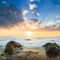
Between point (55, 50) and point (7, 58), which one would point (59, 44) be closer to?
point (55, 50)

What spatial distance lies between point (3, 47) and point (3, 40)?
4.06ft

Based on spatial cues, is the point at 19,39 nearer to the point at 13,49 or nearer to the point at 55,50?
the point at 13,49

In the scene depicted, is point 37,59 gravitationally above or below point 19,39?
below

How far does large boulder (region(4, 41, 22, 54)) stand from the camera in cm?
1850

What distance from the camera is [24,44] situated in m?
21.0

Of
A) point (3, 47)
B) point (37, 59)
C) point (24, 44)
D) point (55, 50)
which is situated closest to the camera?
point (37, 59)

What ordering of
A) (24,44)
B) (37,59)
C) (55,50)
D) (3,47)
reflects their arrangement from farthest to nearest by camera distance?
(24,44)
(3,47)
(55,50)
(37,59)

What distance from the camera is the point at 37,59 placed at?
15156 millimetres

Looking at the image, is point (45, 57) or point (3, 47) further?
point (3, 47)

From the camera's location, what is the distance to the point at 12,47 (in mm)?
18797

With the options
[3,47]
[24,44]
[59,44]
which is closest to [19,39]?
[24,44]

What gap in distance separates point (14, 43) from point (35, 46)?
235 cm

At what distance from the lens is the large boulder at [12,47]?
18.5m

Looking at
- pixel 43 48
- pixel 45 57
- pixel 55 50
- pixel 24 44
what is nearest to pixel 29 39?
pixel 24 44
